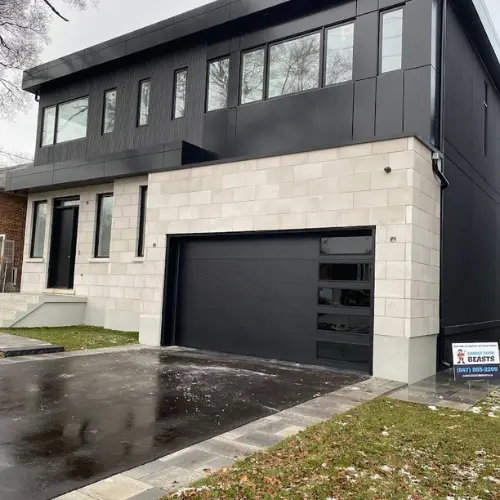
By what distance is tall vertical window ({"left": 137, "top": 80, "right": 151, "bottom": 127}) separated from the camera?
1384 cm

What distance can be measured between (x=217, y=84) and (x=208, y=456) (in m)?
9.93

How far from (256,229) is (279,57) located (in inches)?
162

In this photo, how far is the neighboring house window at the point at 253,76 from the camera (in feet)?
36.7

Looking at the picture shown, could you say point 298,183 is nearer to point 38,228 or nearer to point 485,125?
point 485,125

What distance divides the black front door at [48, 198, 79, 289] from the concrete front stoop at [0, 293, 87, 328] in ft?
4.76

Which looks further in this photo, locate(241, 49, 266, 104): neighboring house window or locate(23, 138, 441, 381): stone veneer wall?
locate(241, 49, 266, 104): neighboring house window

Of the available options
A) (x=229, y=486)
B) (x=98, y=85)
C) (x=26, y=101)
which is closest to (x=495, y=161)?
(x=98, y=85)

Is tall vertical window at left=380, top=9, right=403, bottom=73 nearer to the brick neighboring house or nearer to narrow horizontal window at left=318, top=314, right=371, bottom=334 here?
narrow horizontal window at left=318, top=314, right=371, bottom=334

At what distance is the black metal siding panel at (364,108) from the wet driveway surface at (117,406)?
469 centimetres

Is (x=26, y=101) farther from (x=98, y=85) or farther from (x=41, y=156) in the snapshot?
(x=98, y=85)

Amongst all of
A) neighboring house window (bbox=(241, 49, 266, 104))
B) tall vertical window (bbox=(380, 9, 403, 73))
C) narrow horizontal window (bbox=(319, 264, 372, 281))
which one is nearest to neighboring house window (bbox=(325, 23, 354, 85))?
tall vertical window (bbox=(380, 9, 403, 73))

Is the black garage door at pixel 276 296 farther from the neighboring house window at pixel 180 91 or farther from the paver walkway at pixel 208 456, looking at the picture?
the neighboring house window at pixel 180 91

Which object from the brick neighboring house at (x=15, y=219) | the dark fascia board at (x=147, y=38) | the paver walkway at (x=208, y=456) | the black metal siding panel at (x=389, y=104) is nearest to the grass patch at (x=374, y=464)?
the paver walkway at (x=208, y=456)

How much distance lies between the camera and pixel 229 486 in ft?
11.5
